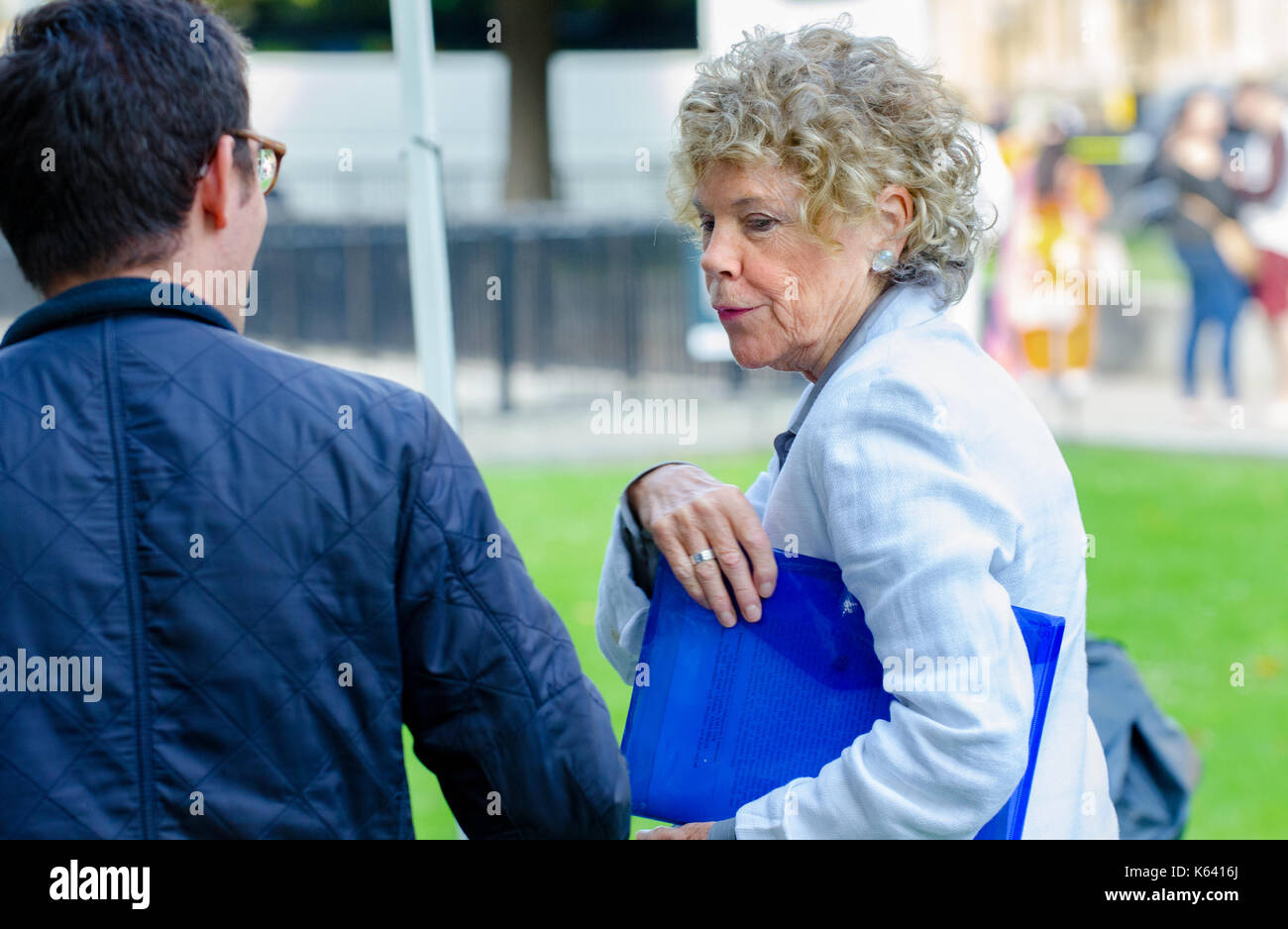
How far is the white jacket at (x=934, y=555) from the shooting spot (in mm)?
1552

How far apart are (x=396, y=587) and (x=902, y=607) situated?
58 centimetres

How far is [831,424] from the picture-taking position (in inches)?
64.6

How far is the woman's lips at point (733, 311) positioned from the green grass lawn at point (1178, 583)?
7.31 ft

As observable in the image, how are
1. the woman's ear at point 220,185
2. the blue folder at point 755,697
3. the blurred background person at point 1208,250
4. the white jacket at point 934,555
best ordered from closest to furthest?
the woman's ear at point 220,185, the white jacket at point 934,555, the blue folder at point 755,697, the blurred background person at point 1208,250

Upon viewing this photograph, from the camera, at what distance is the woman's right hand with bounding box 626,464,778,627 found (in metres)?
1.71

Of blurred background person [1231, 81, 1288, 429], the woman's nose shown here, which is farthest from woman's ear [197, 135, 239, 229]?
blurred background person [1231, 81, 1288, 429]

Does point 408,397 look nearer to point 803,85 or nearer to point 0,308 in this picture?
point 803,85

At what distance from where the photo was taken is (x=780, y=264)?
180 cm

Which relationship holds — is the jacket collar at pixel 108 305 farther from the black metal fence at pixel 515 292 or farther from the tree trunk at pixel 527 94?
the tree trunk at pixel 527 94

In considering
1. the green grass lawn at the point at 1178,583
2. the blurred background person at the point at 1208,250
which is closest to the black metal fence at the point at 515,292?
the green grass lawn at the point at 1178,583

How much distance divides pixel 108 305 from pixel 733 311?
32.5 inches

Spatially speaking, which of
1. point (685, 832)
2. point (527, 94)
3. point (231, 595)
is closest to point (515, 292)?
point (527, 94)

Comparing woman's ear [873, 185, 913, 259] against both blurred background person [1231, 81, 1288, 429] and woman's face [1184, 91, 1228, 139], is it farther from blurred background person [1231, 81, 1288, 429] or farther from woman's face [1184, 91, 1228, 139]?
woman's face [1184, 91, 1228, 139]

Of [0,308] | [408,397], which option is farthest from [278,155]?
[0,308]
